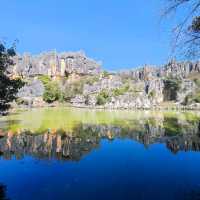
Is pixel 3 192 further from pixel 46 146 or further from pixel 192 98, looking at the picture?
pixel 192 98

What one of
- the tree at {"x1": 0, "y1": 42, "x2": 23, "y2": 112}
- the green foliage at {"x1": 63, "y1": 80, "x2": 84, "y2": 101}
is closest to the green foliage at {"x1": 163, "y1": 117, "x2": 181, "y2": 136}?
the tree at {"x1": 0, "y1": 42, "x2": 23, "y2": 112}

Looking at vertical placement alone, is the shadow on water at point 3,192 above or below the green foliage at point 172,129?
below

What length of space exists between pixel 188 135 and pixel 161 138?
3.90 metres

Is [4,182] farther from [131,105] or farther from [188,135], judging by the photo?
[131,105]

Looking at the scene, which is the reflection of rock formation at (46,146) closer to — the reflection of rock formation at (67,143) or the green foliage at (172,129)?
the reflection of rock formation at (67,143)

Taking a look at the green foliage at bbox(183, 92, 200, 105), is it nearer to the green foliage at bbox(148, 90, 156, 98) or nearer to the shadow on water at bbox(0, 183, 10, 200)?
the green foliage at bbox(148, 90, 156, 98)

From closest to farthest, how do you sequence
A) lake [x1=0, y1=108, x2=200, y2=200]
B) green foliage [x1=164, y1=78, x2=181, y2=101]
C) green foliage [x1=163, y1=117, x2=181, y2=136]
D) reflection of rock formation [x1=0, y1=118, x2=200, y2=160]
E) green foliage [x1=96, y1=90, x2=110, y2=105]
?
lake [x1=0, y1=108, x2=200, y2=200]
reflection of rock formation [x1=0, y1=118, x2=200, y2=160]
green foliage [x1=163, y1=117, x2=181, y2=136]
green foliage [x1=96, y1=90, x2=110, y2=105]
green foliage [x1=164, y1=78, x2=181, y2=101]

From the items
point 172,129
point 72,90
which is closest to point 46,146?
point 172,129

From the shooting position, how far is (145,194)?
15.0m

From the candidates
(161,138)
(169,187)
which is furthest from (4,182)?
(161,138)

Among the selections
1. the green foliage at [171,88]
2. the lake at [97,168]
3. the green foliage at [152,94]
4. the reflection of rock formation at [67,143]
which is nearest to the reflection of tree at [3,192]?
the lake at [97,168]

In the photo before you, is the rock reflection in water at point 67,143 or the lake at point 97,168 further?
the rock reflection in water at point 67,143

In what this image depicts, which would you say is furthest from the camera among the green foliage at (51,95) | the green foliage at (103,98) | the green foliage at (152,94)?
the green foliage at (152,94)

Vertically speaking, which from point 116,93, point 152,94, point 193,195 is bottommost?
point 193,195
